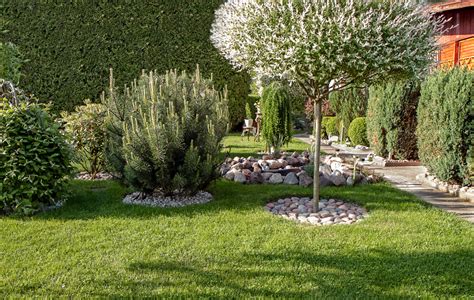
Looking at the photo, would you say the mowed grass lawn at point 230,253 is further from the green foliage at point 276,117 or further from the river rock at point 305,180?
the green foliage at point 276,117

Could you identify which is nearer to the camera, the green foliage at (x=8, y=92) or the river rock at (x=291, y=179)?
the green foliage at (x=8, y=92)

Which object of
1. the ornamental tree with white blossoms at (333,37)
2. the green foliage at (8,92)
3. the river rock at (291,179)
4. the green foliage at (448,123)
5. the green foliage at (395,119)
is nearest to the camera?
the ornamental tree with white blossoms at (333,37)

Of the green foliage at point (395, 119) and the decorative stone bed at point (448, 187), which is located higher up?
the green foliage at point (395, 119)

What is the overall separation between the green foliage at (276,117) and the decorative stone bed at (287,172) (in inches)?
22.3

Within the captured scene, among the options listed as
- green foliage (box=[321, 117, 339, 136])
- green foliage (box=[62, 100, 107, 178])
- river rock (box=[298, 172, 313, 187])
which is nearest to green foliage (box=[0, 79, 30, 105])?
green foliage (box=[62, 100, 107, 178])

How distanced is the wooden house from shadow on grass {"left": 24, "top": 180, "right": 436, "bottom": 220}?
5.05 metres

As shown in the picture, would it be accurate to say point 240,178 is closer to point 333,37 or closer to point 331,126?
point 333,37

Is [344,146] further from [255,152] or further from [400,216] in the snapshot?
[400,216]

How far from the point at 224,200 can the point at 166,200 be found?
2.35 ft

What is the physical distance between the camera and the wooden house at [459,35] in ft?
33.1

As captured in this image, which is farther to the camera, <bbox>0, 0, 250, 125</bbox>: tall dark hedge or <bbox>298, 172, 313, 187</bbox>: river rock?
<bbox>0, 0, 250, 125</bbox>: tall dark hedge

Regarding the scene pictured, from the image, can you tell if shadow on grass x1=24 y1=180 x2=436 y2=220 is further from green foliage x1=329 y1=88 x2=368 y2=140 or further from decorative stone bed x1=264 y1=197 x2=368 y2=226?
green foliage x1=329 y1=88 x2=368 y2=140

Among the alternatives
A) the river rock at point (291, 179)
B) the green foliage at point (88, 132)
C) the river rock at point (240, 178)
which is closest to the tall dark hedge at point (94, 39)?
the green foliage at point (88, 132)

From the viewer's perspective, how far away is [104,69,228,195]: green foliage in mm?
5000
